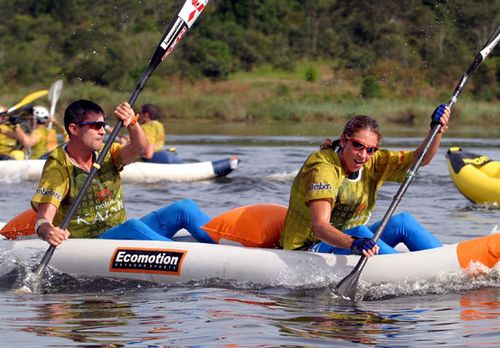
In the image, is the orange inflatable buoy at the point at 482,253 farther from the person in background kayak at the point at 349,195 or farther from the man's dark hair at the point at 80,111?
the man's dark hair at the point at 80,111

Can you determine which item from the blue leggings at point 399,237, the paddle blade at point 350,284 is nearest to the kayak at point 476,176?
the blue leggings at point 399,237

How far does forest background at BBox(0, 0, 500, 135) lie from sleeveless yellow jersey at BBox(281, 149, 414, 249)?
16485mm

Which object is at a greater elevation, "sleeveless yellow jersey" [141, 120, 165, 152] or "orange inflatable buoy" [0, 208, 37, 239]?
"sleeveless yellow jersey" [141, 120, 165, 152]

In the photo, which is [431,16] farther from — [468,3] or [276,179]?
[276,179]

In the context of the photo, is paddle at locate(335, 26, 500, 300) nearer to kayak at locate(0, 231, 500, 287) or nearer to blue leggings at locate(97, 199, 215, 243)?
kayak at locate(0, 231, 500, 287)

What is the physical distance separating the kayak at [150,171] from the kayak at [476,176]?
4.26 meters

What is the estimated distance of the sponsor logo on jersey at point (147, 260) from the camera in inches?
296

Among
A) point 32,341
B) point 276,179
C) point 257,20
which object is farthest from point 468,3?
point 257,20

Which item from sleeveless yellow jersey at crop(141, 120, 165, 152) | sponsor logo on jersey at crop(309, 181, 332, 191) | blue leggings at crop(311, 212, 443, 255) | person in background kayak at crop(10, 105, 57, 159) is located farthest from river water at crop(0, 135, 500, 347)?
person in background kayak at crop(10, 105, 57, 159)

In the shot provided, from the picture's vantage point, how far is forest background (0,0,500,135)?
30578mm

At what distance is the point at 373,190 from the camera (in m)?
7.20

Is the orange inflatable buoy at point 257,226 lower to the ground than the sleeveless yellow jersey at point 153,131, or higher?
lower

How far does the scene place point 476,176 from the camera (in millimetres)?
13359

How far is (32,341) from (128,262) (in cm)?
195
